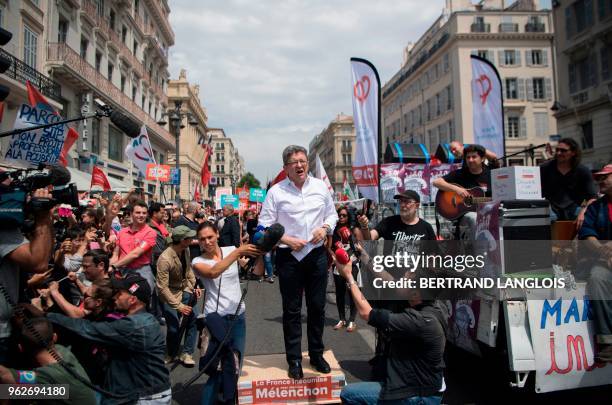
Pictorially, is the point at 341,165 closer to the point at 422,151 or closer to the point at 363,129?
the point at 422,151

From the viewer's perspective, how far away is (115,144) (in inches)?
1041

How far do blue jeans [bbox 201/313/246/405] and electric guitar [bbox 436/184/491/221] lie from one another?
2.47 metres

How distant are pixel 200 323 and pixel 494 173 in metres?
3.10

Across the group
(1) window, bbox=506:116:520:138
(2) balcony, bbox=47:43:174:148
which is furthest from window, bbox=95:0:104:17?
(1) window, bbox=506:116:520:138

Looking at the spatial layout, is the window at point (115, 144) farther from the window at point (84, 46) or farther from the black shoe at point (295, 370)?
the black shoe at point (295, 370)

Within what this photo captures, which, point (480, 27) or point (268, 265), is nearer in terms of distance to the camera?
point (268, 265)

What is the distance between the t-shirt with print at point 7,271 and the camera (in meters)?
2.35

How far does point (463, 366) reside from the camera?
4512mm

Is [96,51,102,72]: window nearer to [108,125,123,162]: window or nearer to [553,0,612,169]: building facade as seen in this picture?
[108,125,123,162]: window

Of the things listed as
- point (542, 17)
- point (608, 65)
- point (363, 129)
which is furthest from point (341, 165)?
point (363, 129)

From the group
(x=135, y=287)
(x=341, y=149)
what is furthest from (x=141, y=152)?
(x=341, y=149)

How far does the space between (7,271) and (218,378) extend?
5.88ft

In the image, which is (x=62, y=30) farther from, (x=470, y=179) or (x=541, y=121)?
(x=541, y=121)

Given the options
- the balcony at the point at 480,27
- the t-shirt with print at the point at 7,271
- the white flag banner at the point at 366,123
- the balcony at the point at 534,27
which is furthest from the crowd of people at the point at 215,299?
the balcony at the point at 534,27
